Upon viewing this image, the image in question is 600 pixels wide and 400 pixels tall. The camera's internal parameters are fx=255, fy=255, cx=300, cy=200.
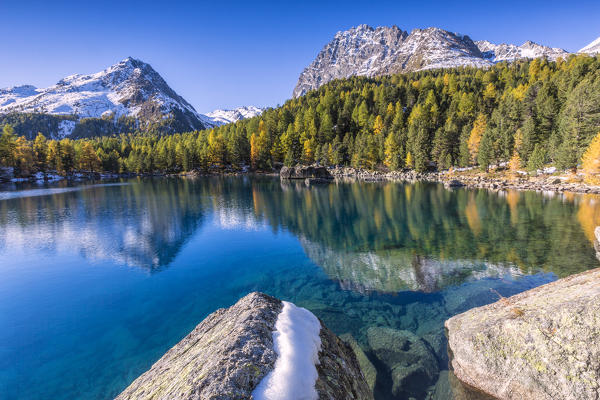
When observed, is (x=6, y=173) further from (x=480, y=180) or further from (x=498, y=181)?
(x=498, y=181)

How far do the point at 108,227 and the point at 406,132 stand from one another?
323 feet

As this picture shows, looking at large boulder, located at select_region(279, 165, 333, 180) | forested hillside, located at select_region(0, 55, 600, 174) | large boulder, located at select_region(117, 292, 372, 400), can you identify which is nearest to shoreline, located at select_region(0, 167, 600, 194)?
forested hillside, located at select_region(0, 55, 600, 174)

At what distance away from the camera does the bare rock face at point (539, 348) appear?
6004mm

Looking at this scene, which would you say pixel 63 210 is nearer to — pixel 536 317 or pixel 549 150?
pixel 536 317

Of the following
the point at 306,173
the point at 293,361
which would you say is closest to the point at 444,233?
the point at 293,361

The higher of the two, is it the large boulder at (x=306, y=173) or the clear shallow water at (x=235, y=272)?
the large boulder at (x=306, y=173)

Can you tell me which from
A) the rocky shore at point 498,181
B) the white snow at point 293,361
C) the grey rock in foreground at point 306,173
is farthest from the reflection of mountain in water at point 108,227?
the rocky shore at point 498,181

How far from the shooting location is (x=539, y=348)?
21.6ft

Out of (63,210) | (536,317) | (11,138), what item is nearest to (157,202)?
(63,210)

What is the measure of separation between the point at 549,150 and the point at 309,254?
76.3 metres

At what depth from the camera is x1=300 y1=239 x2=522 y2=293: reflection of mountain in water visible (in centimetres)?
1538

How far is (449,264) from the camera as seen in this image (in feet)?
59.8

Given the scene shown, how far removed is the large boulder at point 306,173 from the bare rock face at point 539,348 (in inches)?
3348

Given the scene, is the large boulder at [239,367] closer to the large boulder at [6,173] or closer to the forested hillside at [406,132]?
the forested hillside at [406,132]
